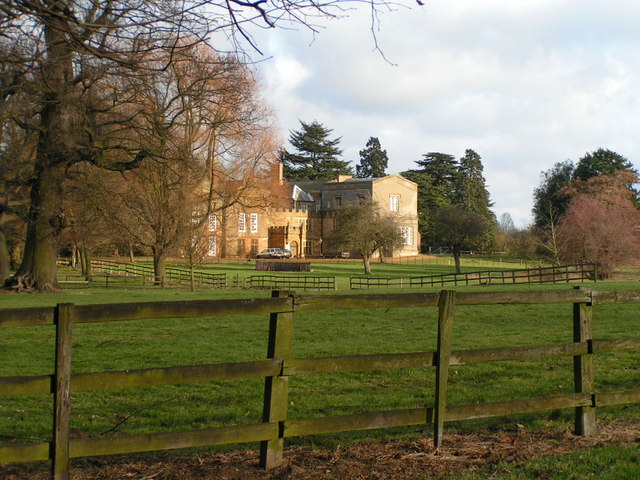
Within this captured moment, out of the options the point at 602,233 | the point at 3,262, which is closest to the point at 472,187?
the point at 602,233

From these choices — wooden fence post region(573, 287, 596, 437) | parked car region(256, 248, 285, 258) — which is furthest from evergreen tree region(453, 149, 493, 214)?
wooden fence post region(573, 287, 596, 437)

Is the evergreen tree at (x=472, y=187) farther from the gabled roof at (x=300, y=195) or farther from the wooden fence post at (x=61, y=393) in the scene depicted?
the wooden fence post at (x=61, y=393)

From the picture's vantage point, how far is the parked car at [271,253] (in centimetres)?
7931

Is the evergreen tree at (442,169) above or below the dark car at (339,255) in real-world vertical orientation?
above

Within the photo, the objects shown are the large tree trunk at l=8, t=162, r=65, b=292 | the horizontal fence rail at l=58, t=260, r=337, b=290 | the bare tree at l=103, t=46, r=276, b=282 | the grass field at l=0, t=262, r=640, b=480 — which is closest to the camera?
the grass field at l=0, t=262, r=640, b=480

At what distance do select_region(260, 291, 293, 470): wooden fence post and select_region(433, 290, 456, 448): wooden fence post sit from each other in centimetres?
129

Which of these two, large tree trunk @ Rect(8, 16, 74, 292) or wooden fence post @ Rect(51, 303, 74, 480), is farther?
large tree trunk @ Rect(8, 16, 74, 292)

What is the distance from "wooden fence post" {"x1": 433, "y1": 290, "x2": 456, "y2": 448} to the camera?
5250 millimetres

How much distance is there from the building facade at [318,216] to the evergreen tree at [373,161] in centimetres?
2151

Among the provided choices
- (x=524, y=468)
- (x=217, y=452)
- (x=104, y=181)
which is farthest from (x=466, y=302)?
(x=104, y=181)

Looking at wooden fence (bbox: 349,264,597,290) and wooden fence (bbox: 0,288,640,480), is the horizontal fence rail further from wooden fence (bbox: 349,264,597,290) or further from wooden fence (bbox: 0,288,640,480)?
wooden fence (bbox: 0,288,640,480)

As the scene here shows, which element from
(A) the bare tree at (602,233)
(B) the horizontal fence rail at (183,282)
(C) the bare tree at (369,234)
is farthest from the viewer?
(C) the bare tree at (369,234)

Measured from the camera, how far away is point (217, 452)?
5223 millimetres

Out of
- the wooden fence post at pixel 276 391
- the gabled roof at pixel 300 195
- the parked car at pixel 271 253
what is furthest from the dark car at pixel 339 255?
the wooden fence post at pixel 276 391
